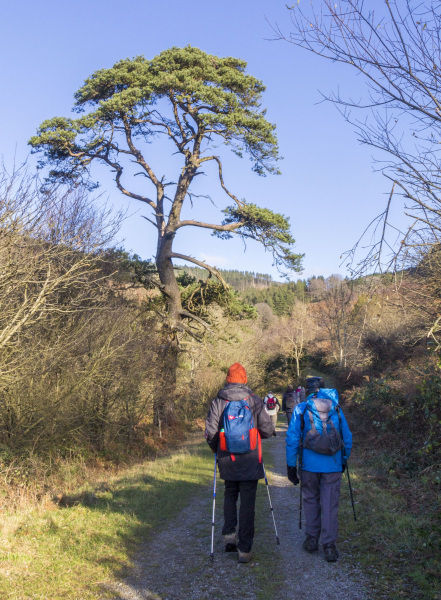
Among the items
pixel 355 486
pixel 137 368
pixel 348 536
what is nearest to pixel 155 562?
pixel 348 536

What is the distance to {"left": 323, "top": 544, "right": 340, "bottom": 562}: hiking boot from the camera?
5.20 m

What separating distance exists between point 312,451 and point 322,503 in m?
0.57

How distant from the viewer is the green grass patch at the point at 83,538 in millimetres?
4640

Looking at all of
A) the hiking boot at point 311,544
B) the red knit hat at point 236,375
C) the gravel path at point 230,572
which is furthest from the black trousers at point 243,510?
the red knit hat at point 236,375

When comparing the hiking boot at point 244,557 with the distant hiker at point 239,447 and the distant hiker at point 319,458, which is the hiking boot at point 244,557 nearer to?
the distant hiker at point 239,447

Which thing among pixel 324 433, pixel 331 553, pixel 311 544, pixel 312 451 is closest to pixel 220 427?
pixel 312 451

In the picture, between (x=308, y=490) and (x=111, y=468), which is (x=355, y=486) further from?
(x=111, y=468)

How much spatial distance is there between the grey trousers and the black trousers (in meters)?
0.62

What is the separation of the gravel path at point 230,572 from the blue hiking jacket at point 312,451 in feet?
3.26

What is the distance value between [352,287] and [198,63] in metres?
15.6

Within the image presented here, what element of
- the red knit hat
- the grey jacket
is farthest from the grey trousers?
the red knit hat

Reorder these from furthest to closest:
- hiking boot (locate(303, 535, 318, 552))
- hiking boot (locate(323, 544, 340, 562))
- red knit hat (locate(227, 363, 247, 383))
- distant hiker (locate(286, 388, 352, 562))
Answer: red knit hat (locate(227, 363, 247, 383)) → hiking boot (locate(303, 535, 318, 552)) → distant hiker (locate(286, 388, 352, 562)) → hiking boot (locate(323, 544, 340, 562))

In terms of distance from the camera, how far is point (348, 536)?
6.05 metres

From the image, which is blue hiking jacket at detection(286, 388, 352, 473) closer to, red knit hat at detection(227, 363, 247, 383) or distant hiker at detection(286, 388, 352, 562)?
distant hiker at detection(286, 388, 352, 562)
